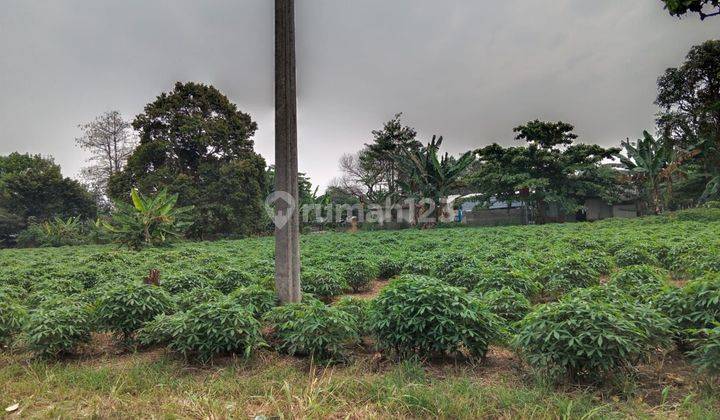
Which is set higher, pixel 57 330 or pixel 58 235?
pixel 58 235

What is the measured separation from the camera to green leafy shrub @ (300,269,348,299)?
21.2 feet

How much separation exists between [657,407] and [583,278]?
3.41 metres

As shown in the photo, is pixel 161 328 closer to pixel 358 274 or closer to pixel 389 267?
pixel 358 274

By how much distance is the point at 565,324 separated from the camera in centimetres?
289

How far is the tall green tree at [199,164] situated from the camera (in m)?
26.4

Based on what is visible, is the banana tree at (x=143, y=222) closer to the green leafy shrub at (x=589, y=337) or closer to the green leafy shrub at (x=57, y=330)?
the green leafy shrub at (x=57, y=330)

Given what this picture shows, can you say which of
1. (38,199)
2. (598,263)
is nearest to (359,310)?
(598,263)

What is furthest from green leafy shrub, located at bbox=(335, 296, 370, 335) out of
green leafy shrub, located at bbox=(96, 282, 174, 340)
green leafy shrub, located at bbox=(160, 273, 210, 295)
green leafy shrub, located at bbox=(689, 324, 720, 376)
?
green leafy shrub, located at bbox=(160, 273, 210, 295)

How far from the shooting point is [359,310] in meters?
4.19

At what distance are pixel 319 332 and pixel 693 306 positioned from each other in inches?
114

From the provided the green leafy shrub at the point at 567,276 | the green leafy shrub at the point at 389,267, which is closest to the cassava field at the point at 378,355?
the green leafy shrub at the point at 567,276

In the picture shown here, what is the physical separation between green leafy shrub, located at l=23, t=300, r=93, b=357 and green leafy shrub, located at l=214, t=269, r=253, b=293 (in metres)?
2.20

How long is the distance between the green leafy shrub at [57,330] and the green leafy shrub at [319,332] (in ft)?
6.07

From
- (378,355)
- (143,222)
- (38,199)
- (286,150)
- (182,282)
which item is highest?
(38,199)
